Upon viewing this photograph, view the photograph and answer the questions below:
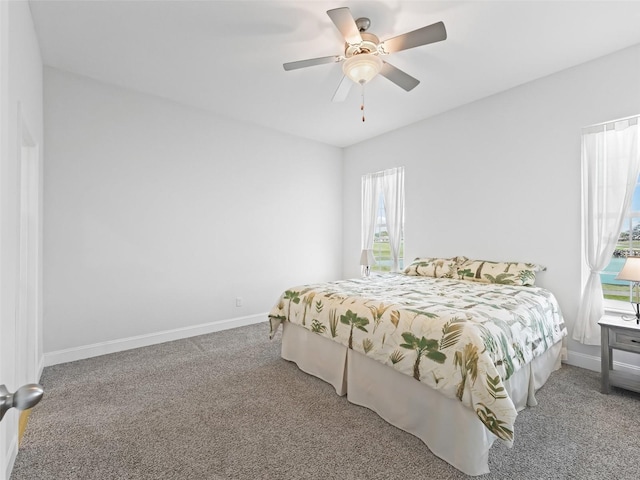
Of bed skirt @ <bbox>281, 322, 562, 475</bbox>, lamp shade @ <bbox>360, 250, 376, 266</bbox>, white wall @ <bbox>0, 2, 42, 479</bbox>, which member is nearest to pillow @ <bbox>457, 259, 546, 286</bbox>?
bed skirt @ <bbox>281, 322, 562, 475</bbox>

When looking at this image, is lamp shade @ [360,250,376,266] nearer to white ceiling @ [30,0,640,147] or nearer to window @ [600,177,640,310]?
white ceiling @ [30,0,640,147]

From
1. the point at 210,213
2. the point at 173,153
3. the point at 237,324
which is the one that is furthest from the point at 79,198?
the point at 237,324

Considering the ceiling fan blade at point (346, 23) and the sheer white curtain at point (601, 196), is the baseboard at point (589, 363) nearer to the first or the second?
the sheer white curtain at point (601, 196)

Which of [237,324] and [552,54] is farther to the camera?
[237,324]

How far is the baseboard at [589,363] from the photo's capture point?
2.77 metres

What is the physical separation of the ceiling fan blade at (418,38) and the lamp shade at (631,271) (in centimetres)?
226

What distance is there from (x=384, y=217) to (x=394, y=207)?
0.29 metres

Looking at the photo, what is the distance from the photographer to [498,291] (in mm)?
2830

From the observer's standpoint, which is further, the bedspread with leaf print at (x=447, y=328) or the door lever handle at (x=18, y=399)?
the bedspread with leaf print at (x=447, y=328)

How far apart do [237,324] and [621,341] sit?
13.0 feet

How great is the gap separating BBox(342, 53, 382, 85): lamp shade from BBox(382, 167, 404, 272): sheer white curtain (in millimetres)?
2416

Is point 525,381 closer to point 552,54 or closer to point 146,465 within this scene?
point 146,465

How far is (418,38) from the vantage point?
214cm

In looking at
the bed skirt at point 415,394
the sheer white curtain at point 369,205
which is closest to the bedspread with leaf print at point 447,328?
the bed skirt at point 415,394
